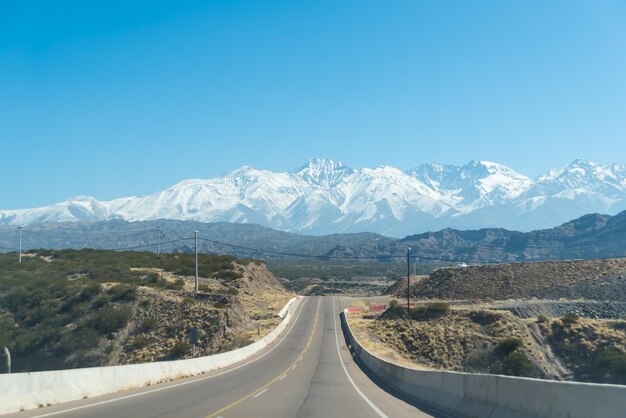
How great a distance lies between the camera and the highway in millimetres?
17141

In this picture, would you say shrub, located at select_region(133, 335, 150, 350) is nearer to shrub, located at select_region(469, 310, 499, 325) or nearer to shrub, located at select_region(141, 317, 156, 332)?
shrub, located at select_region(141, 317, 156, 332)

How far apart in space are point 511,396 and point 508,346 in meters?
44.0

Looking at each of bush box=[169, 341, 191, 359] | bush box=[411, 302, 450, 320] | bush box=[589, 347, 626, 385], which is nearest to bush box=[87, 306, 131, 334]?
bush box=[169, 341, 191, 359]

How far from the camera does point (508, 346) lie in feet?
178

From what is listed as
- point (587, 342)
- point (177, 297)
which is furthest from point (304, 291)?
point (587, 342)

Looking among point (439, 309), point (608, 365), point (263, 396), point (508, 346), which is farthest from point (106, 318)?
point (608, 365)

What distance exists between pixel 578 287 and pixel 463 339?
113 feet

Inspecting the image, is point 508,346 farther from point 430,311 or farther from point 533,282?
point 533,282

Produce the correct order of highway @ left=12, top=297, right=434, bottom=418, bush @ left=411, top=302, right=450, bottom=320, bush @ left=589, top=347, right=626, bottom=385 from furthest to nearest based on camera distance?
bush @ left=411, top=302, right=450, bottom=320 < bush @ left=589, top=347, right=626, bottom=385 < highway @ left=12, top=297, right=434, bottom=418

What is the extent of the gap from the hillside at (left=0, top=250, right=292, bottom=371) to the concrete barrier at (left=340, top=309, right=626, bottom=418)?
34805mm

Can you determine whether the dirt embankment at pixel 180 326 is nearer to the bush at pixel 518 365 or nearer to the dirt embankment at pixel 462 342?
the dirt embankment at pixel 462 342

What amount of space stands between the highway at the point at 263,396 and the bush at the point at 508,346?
1695cm

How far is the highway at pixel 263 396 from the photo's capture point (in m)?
17.1

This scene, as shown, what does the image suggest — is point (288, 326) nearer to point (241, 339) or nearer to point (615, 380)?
point (241, 339)
